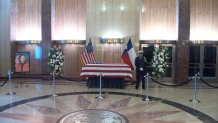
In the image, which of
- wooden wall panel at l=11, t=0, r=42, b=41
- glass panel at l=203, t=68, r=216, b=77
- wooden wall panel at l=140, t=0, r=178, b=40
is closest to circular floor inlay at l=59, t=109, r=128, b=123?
wooden wall panel at l=140, t=0, r=178, b=40

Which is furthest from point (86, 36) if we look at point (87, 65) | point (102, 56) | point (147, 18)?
point (147, 18)

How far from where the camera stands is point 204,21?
14.0m

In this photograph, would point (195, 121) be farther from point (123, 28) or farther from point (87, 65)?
point (123, 28)

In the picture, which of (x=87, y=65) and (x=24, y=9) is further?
(x=24, y=9)

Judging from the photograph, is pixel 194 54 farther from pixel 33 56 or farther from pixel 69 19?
pixel 33 56

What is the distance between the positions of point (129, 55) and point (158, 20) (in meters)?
3.01

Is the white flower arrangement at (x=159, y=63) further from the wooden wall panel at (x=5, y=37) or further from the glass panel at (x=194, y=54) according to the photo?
the wooden wall panel at (x=5, y=37)

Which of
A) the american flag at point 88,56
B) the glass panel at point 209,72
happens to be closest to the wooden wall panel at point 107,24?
the american flag at point 88,56

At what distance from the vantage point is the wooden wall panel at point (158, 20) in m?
14.1

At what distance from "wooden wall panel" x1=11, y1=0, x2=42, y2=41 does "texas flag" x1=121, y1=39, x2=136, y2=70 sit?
515 cm

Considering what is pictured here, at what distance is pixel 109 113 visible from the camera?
25.8 feet

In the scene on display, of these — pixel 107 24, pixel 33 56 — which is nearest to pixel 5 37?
pixel 33 56

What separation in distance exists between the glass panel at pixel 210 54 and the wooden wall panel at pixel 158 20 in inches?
74.3

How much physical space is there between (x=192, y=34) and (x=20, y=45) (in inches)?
371
